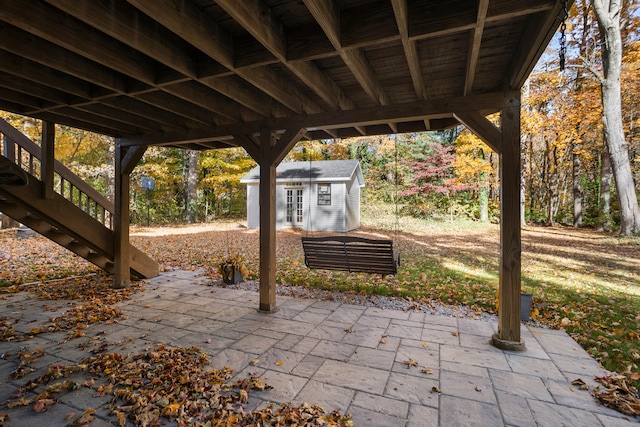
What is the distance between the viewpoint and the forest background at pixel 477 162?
10.9 meters

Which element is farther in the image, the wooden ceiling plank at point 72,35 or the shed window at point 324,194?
the shed window at point 324,194

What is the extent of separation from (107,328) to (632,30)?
1548 centimetres

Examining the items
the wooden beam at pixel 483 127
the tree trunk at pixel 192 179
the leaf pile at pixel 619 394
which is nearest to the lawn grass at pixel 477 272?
the leaf pile at pixel 619 394

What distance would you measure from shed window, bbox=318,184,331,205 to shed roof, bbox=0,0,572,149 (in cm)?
869

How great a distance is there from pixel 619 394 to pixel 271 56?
3.43 meters

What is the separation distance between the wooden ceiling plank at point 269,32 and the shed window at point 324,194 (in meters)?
9.56

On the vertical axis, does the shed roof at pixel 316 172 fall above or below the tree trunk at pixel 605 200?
above

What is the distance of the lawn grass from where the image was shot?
3518mm

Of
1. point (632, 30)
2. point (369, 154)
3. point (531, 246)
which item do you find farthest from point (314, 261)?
point (369, 154)

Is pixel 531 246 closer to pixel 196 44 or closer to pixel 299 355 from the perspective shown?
pixel 299 355

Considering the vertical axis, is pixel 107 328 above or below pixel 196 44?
below

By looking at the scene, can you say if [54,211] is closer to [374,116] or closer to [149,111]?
[149,111]

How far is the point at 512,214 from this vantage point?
2.86 m

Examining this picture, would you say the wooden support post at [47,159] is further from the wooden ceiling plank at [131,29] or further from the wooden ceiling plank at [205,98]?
the wooden ceiling plank at [131,29]
